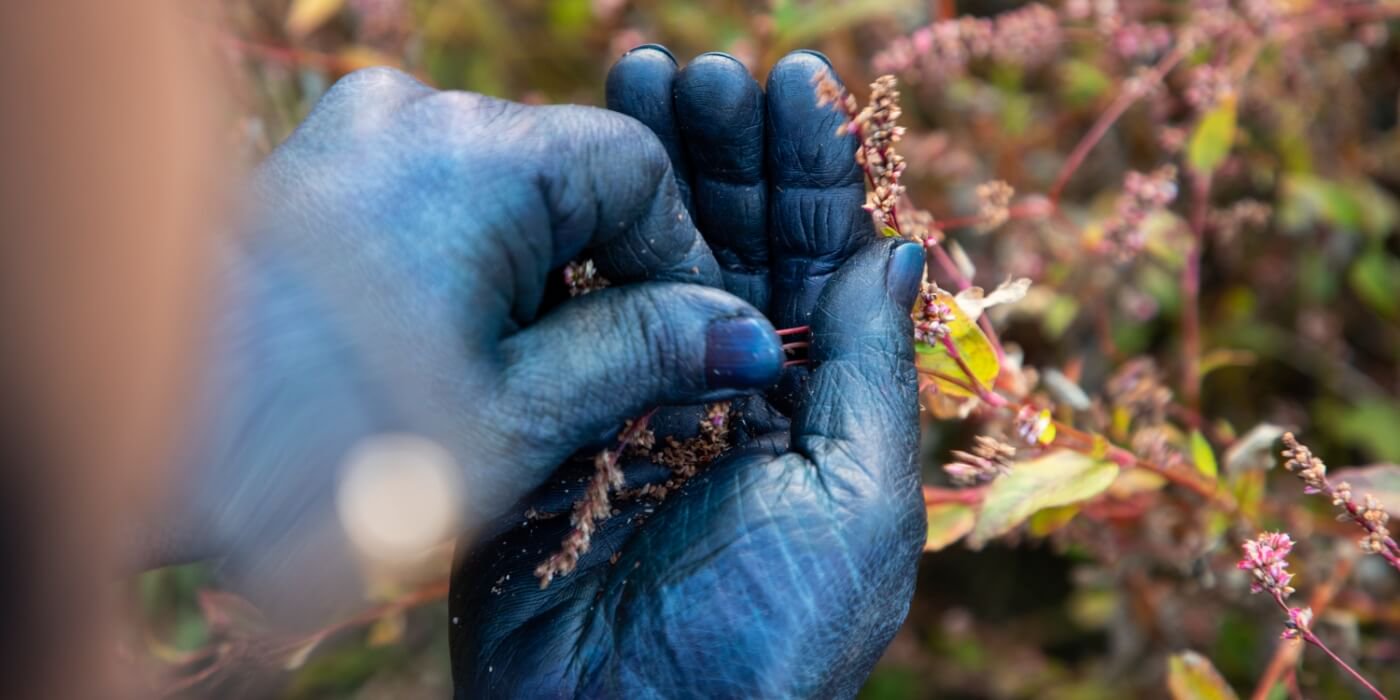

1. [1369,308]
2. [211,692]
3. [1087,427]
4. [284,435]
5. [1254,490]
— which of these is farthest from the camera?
[1369,308]

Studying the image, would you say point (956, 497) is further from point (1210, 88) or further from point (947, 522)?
point (1210, 88)

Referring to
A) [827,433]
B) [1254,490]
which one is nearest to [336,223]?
[827,433]

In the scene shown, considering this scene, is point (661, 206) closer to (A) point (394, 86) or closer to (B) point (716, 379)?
(B) point (716, 379)

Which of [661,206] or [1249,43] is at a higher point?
[661,206]

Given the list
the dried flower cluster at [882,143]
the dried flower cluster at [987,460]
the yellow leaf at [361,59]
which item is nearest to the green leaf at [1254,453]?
the dried flower cluster at [987,460]

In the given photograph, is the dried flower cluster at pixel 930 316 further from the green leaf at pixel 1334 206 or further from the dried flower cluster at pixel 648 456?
the green leaf at pixel 1334 206

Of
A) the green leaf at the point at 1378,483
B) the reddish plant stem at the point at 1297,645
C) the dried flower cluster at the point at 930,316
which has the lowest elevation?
the reddish plant stem at the point at 1297,645
